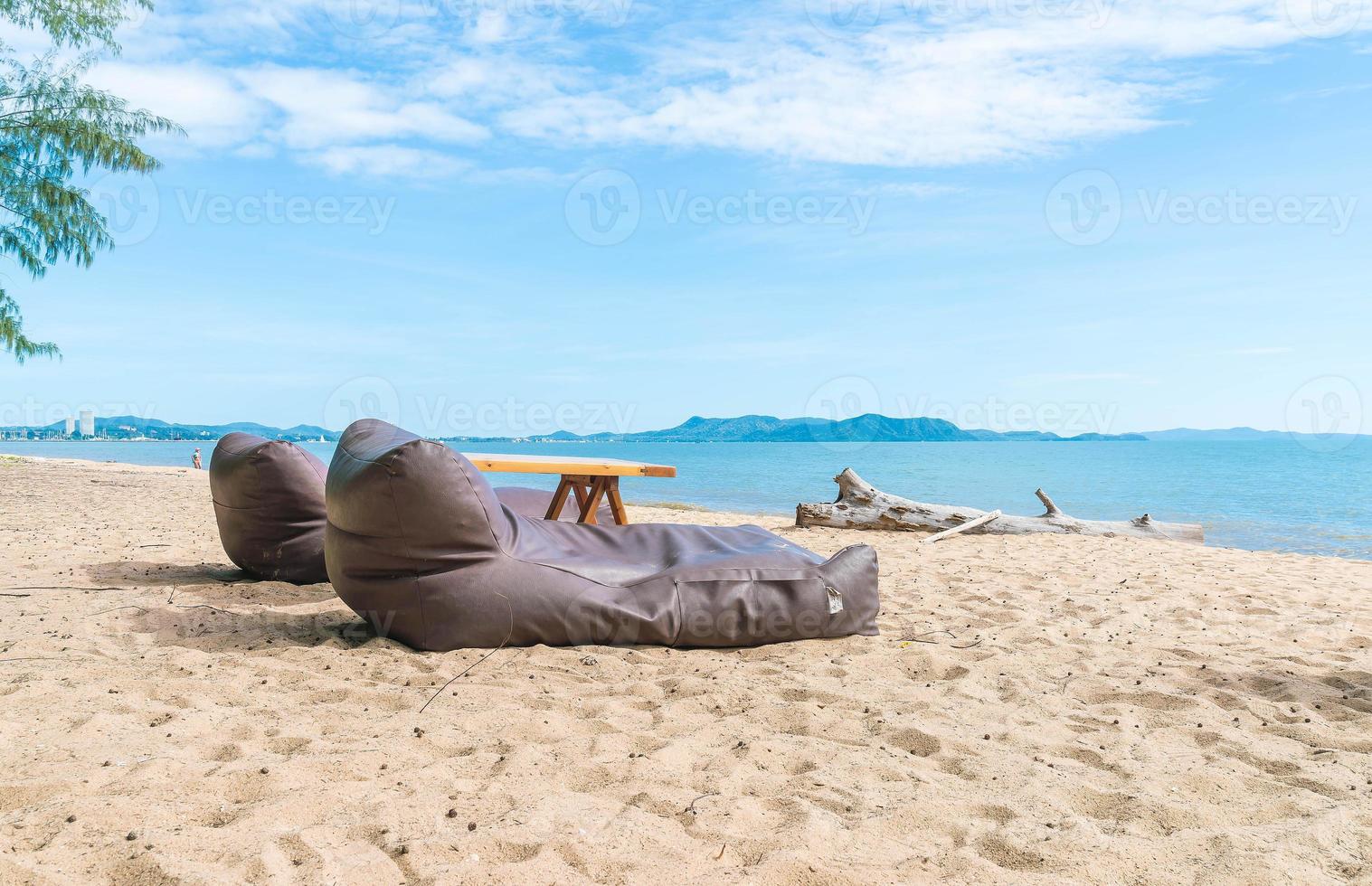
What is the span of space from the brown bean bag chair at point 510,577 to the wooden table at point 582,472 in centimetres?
189

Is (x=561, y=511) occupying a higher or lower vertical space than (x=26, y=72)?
lower

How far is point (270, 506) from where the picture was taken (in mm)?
5512

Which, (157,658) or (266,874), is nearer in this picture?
(266,874)

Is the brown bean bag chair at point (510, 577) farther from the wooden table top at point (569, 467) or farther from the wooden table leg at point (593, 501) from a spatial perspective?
the wooden table leg at point (593, 501)

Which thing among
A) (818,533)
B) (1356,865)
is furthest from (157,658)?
(818,533)

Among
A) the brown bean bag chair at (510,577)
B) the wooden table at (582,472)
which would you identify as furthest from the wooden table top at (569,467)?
the brown bean bag chair at (510,577)

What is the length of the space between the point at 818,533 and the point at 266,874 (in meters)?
8.61

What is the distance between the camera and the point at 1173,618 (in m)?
5.30

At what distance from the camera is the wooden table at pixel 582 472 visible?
262 inches

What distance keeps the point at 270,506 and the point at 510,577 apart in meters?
2.29

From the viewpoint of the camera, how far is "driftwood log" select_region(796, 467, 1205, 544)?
10.5 m

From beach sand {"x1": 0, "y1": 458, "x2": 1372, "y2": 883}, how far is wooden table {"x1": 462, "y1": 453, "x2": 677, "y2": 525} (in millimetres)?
1962

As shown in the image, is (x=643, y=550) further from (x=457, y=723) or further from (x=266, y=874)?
(x=266, y=874)

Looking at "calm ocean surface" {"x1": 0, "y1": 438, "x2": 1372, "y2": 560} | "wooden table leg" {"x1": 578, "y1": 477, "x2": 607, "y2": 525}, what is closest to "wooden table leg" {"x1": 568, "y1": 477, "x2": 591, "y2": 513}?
"wooden table leg" {"x1": 578, "y1": 477, "x2": 607, "y2": 525}
